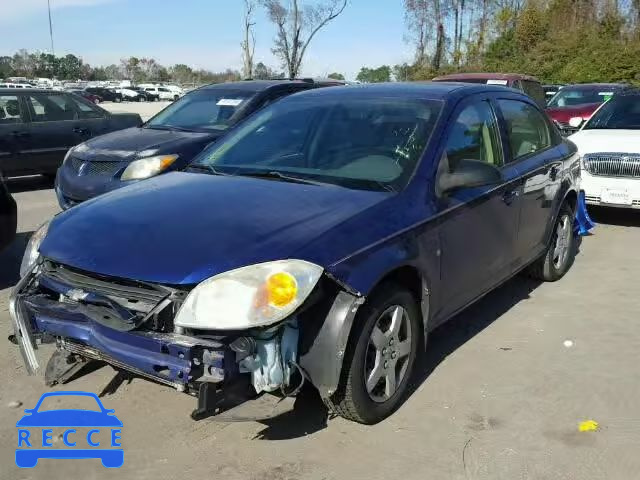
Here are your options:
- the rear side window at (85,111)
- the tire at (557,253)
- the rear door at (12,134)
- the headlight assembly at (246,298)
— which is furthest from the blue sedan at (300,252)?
the rear side window at (85,111)

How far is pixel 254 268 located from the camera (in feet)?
9.04

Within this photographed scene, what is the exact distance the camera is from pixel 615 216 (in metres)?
8.73

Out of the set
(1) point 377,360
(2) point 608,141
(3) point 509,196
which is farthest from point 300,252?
(2) point 608,141

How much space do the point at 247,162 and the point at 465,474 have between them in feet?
7.24

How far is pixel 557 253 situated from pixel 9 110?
8299mm

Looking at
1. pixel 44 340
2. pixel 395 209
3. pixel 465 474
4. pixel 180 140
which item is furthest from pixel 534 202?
pixel 180 140

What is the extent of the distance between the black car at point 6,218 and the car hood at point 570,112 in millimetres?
11348

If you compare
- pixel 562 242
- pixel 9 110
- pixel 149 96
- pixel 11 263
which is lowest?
pixel 11 263

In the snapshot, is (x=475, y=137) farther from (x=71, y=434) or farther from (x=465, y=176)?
(x=71, y=434)

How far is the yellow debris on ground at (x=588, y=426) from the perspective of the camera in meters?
3.32

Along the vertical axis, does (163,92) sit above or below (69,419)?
above

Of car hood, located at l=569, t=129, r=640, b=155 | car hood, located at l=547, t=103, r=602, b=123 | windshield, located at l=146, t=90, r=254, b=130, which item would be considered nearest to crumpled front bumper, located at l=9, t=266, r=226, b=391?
windshield, located at l=146, t=90, r=254, b=130

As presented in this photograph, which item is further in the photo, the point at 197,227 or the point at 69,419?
the point at 69,419

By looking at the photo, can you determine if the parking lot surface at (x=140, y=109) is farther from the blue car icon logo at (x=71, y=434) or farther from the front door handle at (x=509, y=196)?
the blue car icon logo at (x=71, y=434)
